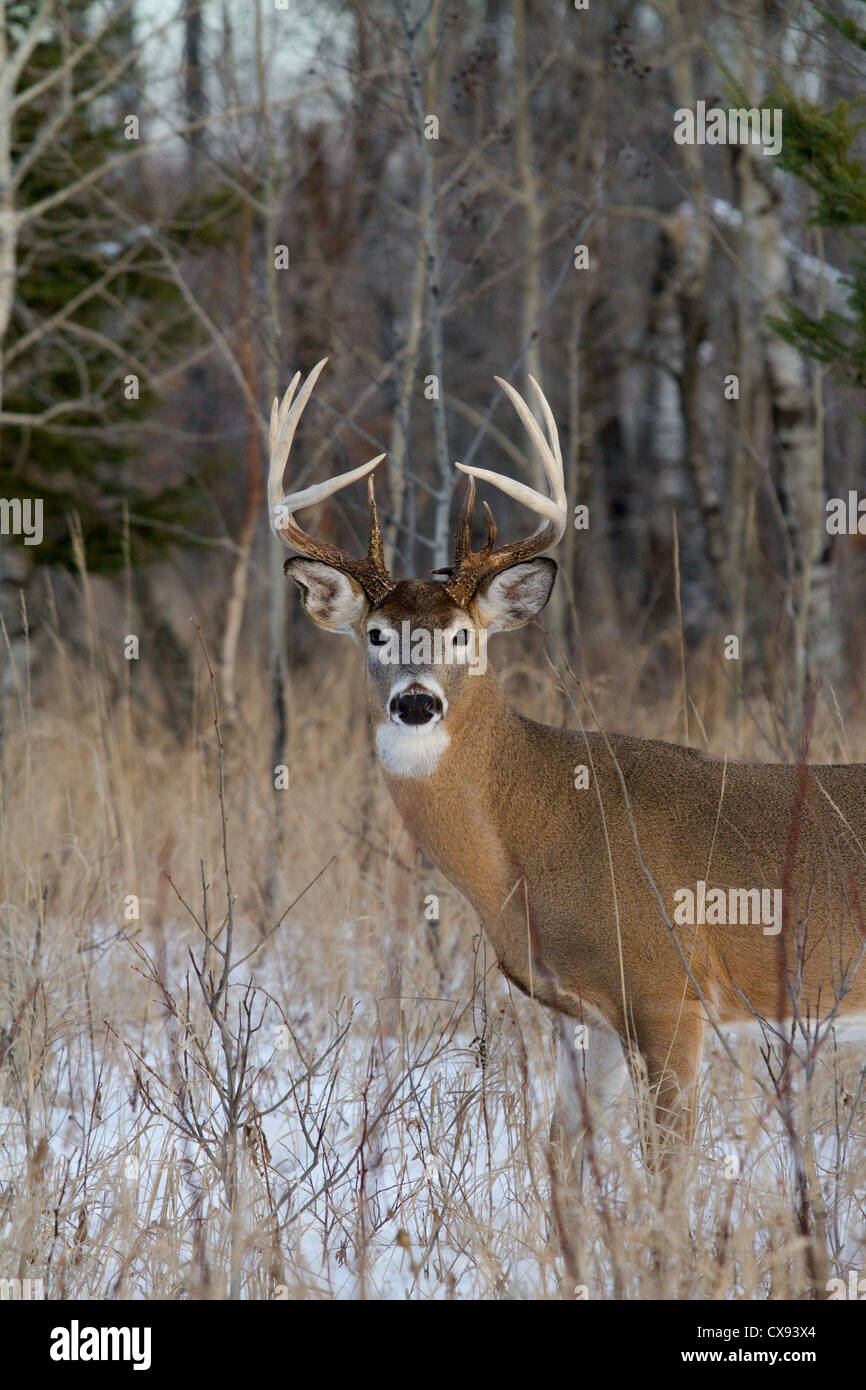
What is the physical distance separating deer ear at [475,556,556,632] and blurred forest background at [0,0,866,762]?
2.70 ft

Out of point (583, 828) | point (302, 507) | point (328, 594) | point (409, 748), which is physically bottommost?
point (583, 828)

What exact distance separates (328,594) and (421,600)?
34 centimetres

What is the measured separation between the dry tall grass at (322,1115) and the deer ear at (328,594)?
32.7 inches

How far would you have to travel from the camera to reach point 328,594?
431 centimetres

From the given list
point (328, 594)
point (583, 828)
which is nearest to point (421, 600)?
point (328, 594)

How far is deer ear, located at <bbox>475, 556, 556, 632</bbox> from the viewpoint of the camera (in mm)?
4223

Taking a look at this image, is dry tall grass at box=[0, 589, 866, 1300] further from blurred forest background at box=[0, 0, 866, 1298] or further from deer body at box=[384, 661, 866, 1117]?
deer body at box=[384, 661, 866, 1117]

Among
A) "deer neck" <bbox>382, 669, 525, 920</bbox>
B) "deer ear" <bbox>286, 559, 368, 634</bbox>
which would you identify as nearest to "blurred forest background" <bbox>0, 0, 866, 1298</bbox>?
"deer neck" <bbox>382, 669, 525, 920</bbox>

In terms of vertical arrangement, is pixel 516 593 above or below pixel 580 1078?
above

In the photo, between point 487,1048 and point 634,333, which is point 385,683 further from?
point 634,333

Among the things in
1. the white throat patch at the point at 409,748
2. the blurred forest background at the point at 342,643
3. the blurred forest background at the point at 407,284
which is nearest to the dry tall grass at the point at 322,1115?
the blurred forest background at the point at 342,643

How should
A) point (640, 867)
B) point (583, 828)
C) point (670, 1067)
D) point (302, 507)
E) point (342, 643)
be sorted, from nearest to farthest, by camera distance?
point (670, 1067)
point (640, 867)
point (583, 828)
point (302, 507)
point (342, 643)

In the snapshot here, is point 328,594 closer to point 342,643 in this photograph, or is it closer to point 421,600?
point 421,600

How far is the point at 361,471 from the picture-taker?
3.99 meters
